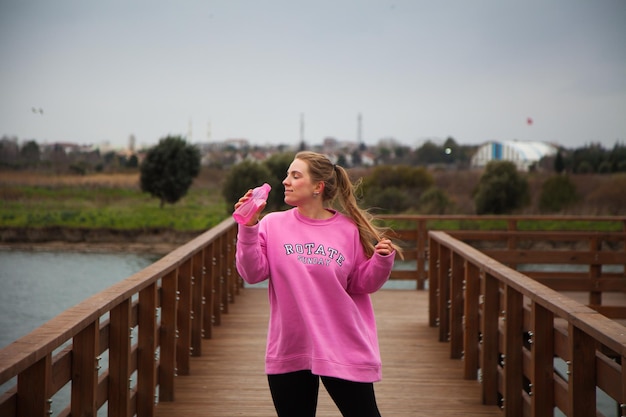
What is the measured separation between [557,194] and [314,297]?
2611 centimetres

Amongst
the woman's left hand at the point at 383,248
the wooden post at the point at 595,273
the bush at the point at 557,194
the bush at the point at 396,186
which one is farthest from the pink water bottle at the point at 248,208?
the bush at the point at 396,186

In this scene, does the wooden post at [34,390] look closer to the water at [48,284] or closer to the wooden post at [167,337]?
the wooden post at [167,337]

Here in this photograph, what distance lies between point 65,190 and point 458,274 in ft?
62.6

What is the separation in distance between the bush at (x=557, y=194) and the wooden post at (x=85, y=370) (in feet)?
84.4

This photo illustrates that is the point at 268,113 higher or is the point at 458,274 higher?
the point at 268,113

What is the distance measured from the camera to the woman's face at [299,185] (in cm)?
286

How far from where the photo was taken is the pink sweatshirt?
272 centimetres

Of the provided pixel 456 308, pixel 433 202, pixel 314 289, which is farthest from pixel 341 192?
pixel 433 202

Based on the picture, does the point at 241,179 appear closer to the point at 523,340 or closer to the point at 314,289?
the point at 523,340

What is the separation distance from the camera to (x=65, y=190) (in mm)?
23359

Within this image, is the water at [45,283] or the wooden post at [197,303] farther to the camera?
the water at [45,283]

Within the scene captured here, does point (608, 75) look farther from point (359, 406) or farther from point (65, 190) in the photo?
point (359, 406)

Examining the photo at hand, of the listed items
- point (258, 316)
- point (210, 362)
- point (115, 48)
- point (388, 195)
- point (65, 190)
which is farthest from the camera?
point (115, 48)

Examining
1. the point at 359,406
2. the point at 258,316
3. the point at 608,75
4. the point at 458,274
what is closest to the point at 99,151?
the point at 608,75
